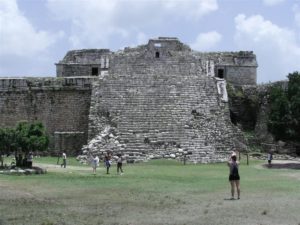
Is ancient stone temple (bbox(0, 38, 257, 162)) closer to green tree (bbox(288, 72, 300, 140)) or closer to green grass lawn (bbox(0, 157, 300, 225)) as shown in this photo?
green tree (bbox(288, 72, 300, 140))

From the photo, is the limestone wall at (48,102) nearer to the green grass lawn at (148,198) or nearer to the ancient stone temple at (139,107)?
the ancient stone temple at (139,107)

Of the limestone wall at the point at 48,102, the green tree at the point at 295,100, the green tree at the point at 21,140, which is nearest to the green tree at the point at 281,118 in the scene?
the green tree at the point at 295,100

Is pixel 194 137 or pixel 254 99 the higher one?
pixel 254 99

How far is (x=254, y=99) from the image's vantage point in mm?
36500

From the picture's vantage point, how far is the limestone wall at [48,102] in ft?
108

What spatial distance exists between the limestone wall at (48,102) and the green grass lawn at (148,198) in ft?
34.2

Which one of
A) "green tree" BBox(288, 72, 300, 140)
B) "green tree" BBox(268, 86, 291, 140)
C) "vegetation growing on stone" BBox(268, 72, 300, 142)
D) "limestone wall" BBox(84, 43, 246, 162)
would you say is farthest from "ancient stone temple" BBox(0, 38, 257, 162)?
"green tree" BBox(288, 72, 300, 140)

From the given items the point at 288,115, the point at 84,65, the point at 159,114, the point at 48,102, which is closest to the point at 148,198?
the point at 288,115

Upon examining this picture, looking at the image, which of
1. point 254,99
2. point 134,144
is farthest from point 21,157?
point 254,99

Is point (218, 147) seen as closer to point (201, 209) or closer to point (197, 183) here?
point (197, 183)

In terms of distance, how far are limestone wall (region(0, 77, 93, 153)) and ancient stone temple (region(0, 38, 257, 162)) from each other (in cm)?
6

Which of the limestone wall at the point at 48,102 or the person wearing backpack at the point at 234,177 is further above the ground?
the limestone wall at the point at 48,102

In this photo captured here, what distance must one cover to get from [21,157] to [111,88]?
8.82 metres

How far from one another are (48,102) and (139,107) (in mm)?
6236
